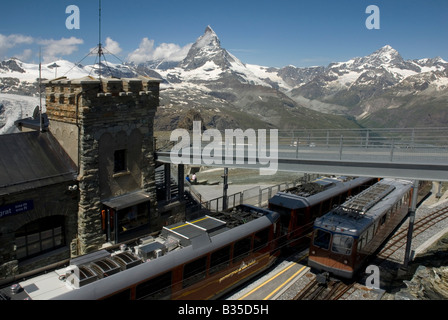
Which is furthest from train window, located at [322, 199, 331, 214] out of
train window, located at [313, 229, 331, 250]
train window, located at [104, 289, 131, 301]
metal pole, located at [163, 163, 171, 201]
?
train window, located at [104, 289, 131, 301]

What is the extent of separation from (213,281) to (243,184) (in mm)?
22725

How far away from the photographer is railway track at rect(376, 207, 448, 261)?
21.7m

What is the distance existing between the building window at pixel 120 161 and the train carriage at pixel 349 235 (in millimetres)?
10737

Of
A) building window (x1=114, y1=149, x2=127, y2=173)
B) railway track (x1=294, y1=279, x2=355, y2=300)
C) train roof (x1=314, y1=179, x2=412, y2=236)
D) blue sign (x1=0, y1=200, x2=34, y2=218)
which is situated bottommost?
railway track (x1=294, y1=279, x2=355, y2=300)

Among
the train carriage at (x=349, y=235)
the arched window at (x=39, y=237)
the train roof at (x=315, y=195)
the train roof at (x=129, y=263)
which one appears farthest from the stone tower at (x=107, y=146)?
the train carriage at (x=349, y=235)

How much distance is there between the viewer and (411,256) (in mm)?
21359

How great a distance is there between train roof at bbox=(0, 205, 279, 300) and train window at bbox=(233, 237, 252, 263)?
34 centimetres

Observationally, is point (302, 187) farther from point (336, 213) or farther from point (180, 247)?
point (180, 247)

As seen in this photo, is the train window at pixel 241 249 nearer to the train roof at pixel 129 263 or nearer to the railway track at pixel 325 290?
the train roof at pixel 129 263

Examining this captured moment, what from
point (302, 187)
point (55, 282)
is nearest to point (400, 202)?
point (302, 187)

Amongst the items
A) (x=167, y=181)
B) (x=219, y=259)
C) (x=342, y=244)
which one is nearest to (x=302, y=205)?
(x=342, y=244)

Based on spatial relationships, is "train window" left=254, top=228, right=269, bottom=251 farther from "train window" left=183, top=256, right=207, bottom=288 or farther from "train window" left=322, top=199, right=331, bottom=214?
"train window" left=322, top=199, right=331, bottom=214

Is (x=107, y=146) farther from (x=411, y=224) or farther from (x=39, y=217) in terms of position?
(x=411, y=224)

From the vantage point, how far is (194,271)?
13.6m
